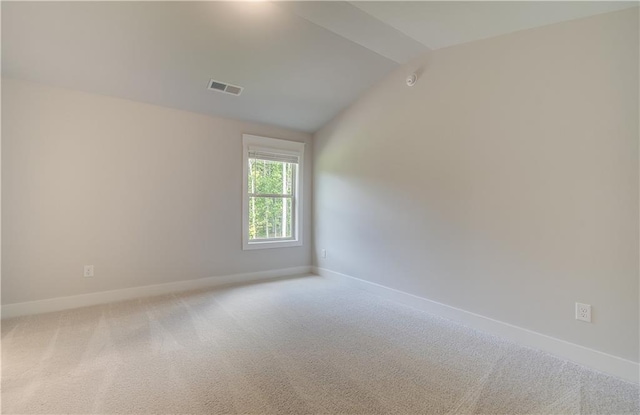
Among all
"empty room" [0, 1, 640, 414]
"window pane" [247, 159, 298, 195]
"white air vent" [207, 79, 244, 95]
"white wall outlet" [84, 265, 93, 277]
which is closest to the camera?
"empty room" [0, 1, 640, 414]

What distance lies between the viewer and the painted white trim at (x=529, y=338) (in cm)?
191

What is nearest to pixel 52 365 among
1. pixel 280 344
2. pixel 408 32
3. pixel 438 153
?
pixel 280 344

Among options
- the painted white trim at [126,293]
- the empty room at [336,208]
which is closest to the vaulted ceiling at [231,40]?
the empty room at [336,208]

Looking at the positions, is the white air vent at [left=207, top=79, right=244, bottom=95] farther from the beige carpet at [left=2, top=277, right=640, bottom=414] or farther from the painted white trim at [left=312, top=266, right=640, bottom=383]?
the painted white trim at [left=312, top=266, right=640, bottom=383]

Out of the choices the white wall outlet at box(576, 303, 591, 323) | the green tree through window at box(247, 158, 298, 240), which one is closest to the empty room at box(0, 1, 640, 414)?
the white wall outlet at box(576, 303, 591, 323)

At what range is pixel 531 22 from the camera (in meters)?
2.22

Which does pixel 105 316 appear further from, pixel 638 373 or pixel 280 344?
pixel 638 373

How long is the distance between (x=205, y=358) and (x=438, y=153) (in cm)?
265

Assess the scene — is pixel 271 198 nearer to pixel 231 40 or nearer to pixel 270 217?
pixel 270 217

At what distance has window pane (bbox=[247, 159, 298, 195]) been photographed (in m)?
4.23

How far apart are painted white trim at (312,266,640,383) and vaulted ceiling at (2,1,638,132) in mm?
2249

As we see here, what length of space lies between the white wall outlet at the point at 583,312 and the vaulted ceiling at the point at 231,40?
195 centimetres

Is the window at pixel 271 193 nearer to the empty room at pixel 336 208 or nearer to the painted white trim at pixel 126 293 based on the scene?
the empty room at pixel 336 208

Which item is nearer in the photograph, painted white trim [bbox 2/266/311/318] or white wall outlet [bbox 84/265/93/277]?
painted white trim [bbox 2/266/311/318]
